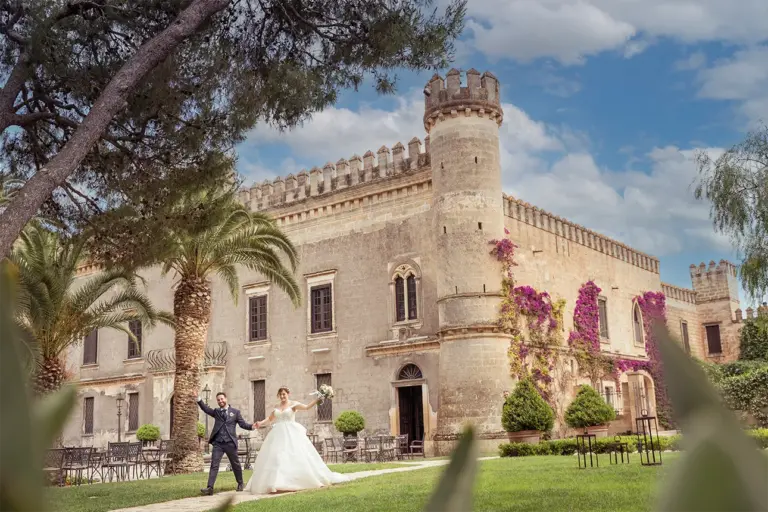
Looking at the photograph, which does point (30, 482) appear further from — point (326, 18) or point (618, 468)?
point (618, 468)

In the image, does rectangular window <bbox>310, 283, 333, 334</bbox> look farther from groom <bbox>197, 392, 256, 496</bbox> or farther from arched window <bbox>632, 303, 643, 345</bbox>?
arched window <bbox>632, 303, 643, 345</bbox>

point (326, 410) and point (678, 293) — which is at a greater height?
point (678, 293)

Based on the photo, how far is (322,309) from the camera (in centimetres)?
2280

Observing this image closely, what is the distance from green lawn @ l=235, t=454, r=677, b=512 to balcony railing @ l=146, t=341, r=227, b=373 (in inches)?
512

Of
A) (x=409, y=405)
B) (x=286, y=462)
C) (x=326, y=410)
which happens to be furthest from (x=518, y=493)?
(x=326, y=410)

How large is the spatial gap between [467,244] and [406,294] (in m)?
2.33

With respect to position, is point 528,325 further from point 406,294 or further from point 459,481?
point 459,481

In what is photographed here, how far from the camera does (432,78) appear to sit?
20.9 m

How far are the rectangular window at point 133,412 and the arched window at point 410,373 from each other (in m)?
10.2

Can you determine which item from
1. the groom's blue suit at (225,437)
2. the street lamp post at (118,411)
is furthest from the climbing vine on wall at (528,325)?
the street lamp post at (118,411)

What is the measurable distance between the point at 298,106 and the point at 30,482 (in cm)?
931

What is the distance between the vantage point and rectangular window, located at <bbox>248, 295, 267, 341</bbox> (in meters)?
23.9

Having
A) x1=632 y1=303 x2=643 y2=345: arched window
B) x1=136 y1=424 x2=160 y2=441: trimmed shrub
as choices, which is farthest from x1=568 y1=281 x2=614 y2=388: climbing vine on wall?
x1=136 y1=424 x2=160 y2=441: trimmed shrub

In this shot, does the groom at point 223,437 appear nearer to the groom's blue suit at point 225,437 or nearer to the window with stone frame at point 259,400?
the groom's blue suit at point 225,437
